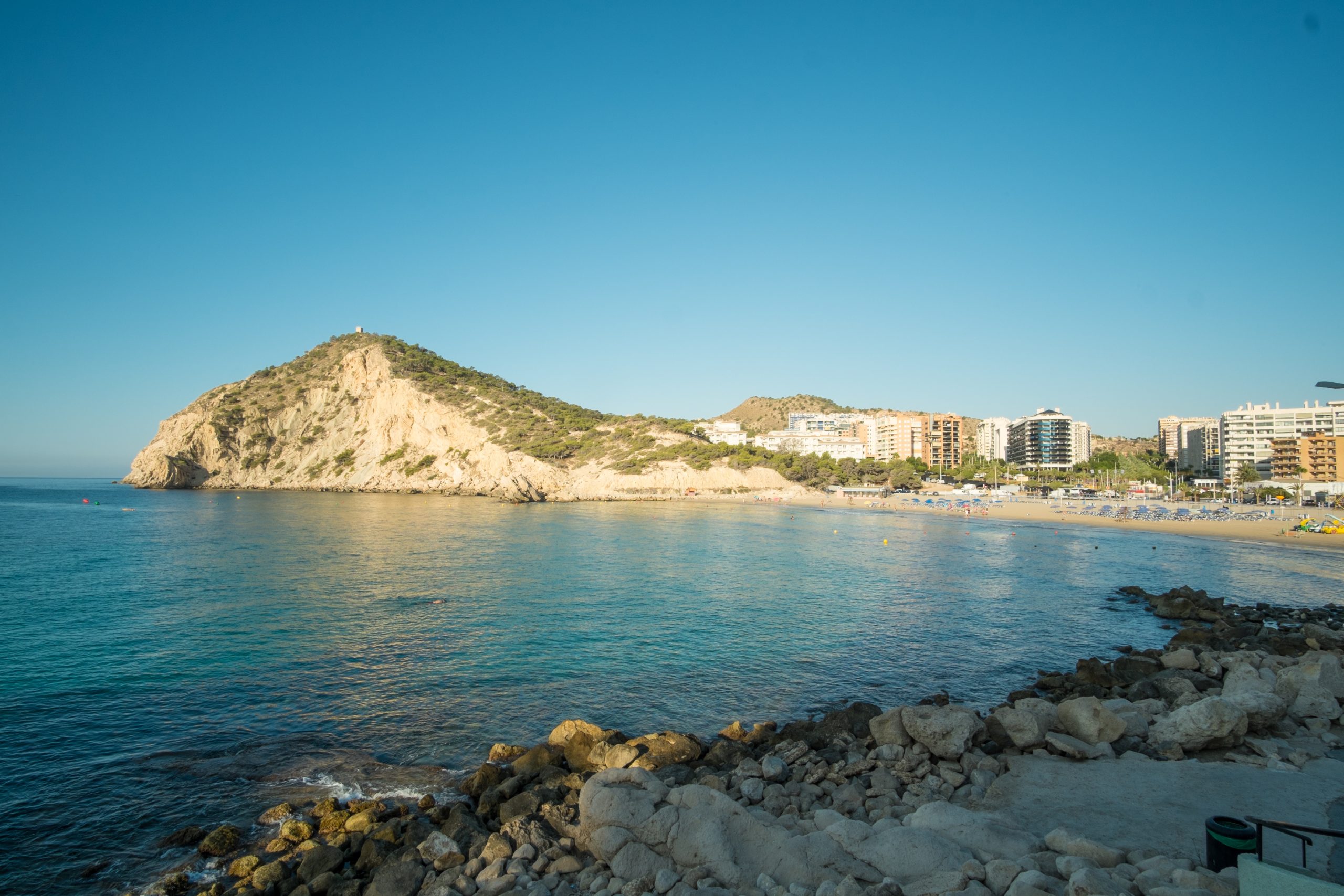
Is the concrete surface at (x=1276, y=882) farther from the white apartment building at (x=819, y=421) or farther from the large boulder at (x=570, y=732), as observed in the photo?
the white apartment building at (x=819, y=421)

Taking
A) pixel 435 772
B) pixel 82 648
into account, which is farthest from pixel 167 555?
pixel 435 772

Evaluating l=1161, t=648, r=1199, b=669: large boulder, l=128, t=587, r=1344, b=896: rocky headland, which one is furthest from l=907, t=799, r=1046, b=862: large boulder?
l=1161, t=648, r=1199, b=669: large boulder

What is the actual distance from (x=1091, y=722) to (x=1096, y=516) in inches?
2631

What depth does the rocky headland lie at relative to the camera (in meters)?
6.69

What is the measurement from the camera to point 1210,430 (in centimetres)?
13275

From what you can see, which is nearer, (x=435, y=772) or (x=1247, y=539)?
(x=435, y=772)

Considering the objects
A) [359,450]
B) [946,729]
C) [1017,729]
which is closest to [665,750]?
[946,729]

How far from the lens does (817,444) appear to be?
152 meters

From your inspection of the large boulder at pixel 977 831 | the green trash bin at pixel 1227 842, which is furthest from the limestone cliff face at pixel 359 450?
the green trash bin at pixel 1227 842

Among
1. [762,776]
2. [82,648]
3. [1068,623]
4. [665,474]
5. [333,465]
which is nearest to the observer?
[762,776]

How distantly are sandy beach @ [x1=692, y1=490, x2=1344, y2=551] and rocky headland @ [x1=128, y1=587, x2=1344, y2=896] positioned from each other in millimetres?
48063

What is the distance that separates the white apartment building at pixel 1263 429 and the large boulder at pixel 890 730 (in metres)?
127

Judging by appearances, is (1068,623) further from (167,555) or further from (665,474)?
(665,474)

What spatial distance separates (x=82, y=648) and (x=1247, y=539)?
64.0 m
